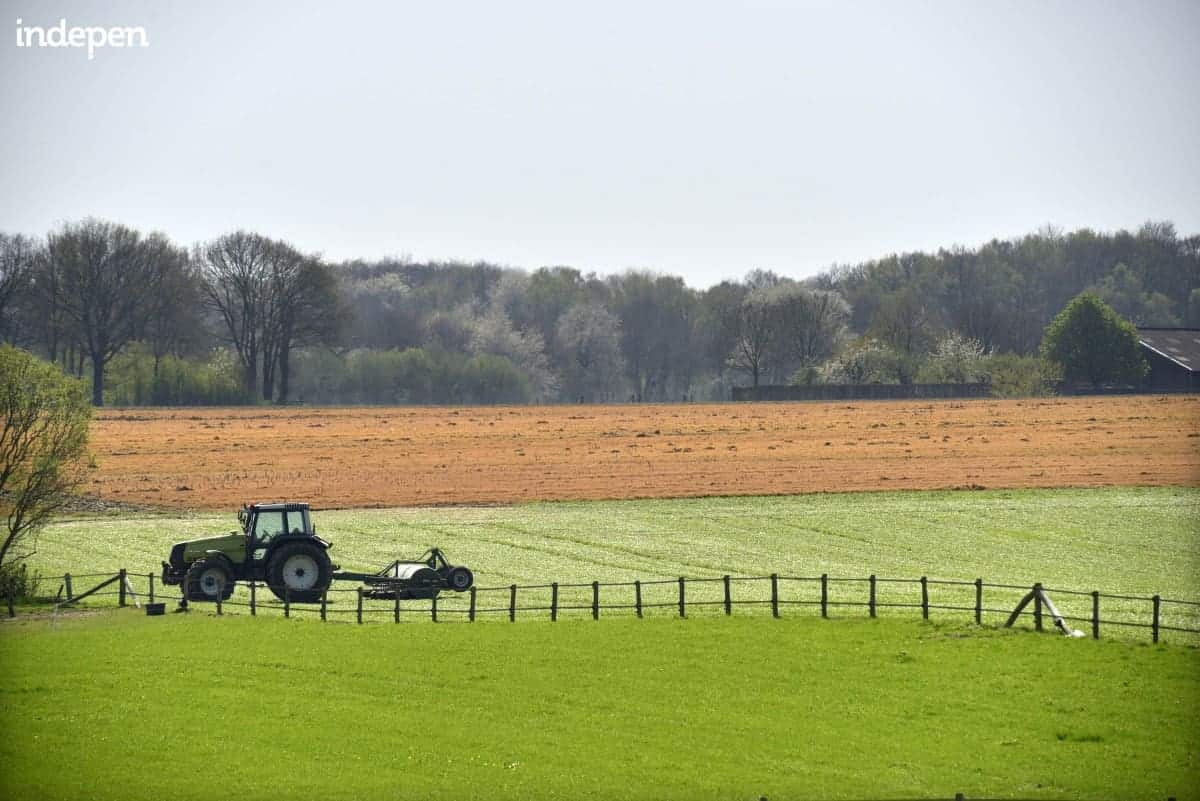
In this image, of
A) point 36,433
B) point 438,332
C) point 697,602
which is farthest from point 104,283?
point 697,602

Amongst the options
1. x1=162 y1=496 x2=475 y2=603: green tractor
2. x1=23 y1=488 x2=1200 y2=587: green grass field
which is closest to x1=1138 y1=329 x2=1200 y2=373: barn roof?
x1=23 y1=488 x2=1200 y2=587: green grass field

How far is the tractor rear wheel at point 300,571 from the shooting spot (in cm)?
4109

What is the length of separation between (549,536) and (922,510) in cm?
1593

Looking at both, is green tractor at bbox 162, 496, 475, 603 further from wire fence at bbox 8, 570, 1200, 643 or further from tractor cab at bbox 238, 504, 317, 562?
wire fence at bbox 8, 570, 1200, 643

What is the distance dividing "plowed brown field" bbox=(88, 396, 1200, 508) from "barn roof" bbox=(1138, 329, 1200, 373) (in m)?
17.9

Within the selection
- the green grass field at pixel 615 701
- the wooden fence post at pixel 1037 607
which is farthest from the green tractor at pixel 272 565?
the wooden fence post at pixel 1037 607

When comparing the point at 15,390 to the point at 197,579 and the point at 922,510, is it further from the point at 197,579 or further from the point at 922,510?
the point at 922,510

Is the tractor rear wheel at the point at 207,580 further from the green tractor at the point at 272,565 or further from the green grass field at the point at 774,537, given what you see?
the green grass field at the point at 774,537

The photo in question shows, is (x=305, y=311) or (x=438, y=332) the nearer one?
(x=305, y=311)

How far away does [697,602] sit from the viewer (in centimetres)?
4106

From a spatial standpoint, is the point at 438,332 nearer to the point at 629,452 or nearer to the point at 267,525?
the point at 629,452

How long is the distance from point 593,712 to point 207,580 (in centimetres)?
1602

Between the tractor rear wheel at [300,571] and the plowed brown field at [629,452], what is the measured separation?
2357 cm

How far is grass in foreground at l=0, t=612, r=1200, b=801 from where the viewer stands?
81.4 ft
